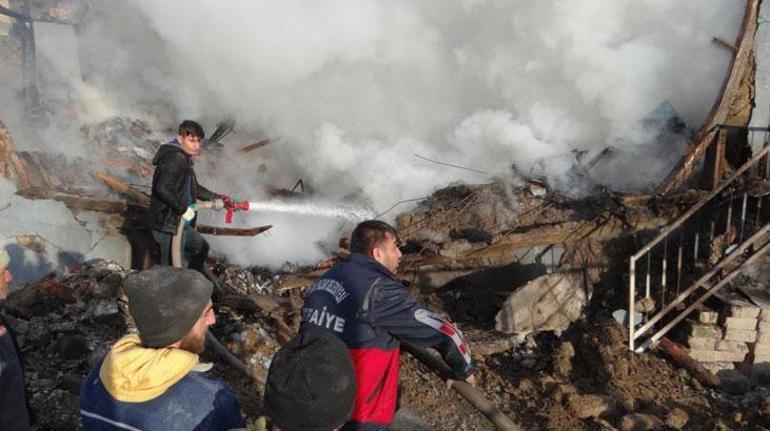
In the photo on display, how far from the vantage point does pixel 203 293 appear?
1.68m

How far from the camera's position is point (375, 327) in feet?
7.72

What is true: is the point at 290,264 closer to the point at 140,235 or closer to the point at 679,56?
the point at 140,235

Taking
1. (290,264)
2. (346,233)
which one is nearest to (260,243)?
(290,264)

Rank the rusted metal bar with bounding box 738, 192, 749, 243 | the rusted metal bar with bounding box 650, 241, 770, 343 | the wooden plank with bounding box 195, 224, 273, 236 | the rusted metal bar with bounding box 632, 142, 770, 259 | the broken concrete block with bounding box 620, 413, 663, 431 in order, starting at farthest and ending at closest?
the wooden plank with bounding box 195, 224, 273, 236 → the rusted metal bar with bounding box 738, 192, 749, 243 → the rusted metal bar with bounding box 632, 142, 770, 259 → the rusted metal bar with bounding box 650, 241, 770, 343 → the broken concrete block with bounding box 620, 413, 663, 431

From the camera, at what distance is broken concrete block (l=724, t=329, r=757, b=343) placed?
5531 millimetres

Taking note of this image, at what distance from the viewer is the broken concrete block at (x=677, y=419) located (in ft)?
14.5

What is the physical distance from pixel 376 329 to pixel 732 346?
4.84m

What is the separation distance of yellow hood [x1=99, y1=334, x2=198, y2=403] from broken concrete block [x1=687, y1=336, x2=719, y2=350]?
5494 mm

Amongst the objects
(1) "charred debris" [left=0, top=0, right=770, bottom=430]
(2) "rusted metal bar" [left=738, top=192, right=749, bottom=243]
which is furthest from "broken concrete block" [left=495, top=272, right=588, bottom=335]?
(2) "rusted metal bar" [left=738, top=192, right=749, bottom=243]

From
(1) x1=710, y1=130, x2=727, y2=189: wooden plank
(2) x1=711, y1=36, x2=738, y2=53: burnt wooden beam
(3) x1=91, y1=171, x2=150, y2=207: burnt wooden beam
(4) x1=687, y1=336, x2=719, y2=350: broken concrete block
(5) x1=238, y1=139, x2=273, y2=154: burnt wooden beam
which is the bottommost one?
(4) x1=687, y1=336, x2=719, y2=350: broken concrete block

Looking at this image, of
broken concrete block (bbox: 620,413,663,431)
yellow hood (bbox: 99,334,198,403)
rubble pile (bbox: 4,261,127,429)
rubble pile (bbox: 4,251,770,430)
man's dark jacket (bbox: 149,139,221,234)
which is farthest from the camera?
man's dark jacket (bbox: 149,139,221,234)

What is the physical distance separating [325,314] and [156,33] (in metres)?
9.63

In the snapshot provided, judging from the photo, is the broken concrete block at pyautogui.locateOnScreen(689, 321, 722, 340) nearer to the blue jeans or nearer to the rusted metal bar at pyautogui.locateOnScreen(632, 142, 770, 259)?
the rusted metal bar at pyautogui.locateOnScreen(632, 142, 770, 259)

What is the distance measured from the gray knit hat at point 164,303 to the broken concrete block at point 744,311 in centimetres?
555
